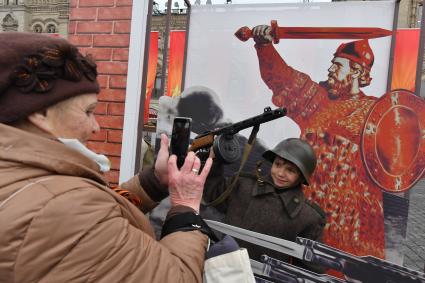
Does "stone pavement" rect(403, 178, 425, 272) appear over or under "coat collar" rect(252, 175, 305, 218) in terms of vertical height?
under

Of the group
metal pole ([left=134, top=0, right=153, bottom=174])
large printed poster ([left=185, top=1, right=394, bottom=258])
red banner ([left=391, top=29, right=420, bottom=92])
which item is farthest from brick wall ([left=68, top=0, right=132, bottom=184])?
red banner ([left=391, top=29, right=420, bottom=92])

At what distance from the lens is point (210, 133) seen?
1.74m

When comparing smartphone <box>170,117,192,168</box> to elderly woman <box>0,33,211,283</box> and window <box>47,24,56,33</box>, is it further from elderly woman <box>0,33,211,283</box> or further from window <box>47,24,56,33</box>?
window <box>47,24,56,33</box>

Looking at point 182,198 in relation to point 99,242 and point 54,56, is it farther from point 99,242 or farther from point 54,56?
point 54,56

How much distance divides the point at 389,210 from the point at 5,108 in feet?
6.20

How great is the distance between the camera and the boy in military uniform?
1.85m

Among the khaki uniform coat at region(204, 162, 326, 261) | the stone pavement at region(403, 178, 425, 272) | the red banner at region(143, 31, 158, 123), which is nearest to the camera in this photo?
the khaki uniform coat at region(204, 162, 326, 261)

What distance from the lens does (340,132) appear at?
205 cm

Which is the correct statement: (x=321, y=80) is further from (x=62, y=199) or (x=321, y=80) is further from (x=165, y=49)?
(x=62, y=199)

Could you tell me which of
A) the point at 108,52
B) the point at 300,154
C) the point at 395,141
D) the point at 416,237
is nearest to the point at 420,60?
the point at 395,141

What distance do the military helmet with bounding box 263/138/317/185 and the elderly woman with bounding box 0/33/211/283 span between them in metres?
0.91

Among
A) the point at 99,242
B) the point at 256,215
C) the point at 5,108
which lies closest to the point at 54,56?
the point at 5,108

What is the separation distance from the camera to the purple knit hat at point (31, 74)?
34.7 inches

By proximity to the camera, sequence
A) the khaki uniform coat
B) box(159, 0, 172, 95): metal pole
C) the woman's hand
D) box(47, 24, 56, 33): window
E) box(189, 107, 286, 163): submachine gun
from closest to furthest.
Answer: the woman's hand, box(189, 107, 286, 163): submachine gun, the khaki uniform coat, box(159, 0, 172, 95): metal pole, box(47, 24, 56, 33): window
